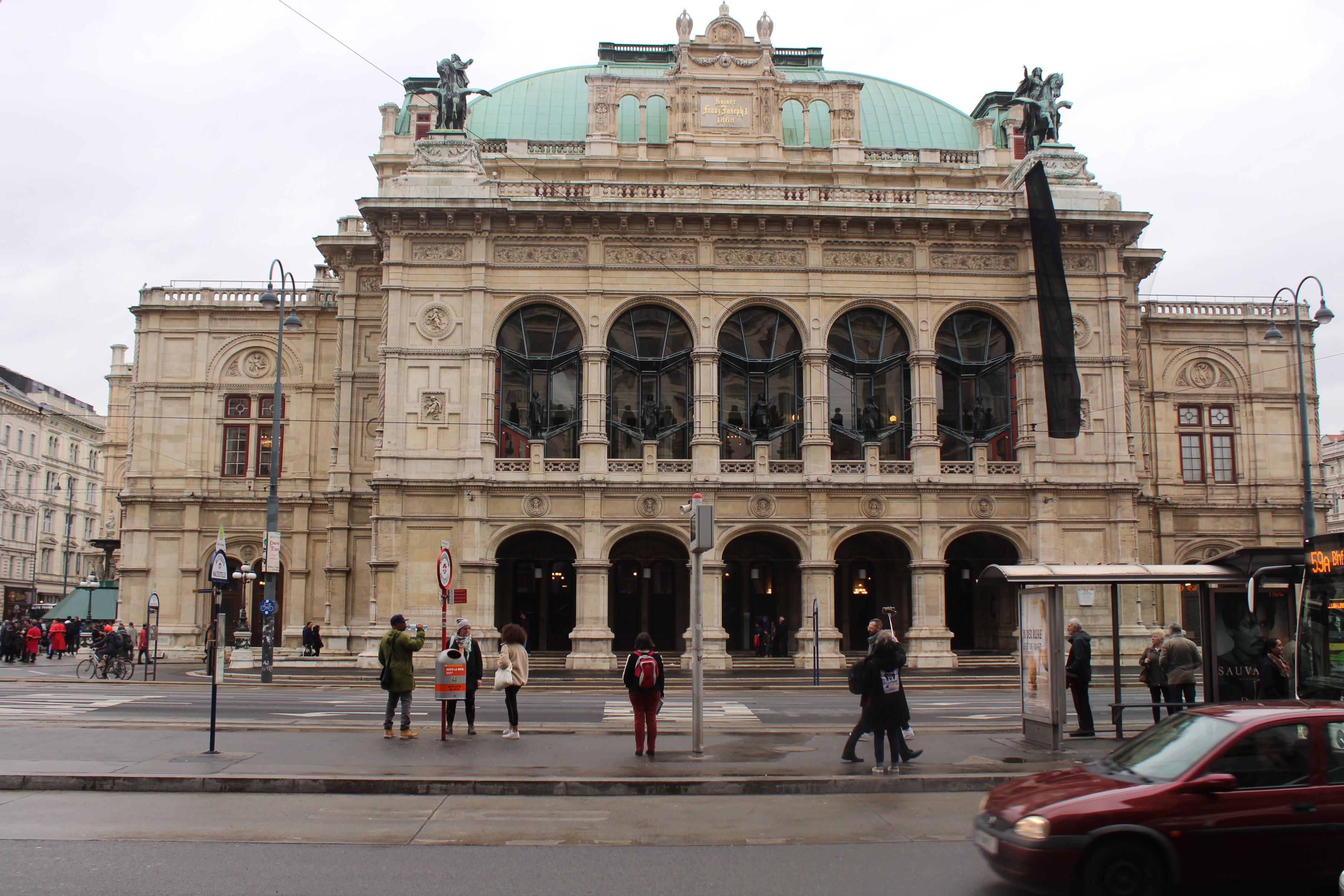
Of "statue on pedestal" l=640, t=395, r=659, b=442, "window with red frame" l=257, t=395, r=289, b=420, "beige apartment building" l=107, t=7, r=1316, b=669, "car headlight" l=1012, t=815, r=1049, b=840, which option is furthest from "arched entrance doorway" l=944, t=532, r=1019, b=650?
"car headlight" l=1012, t=815, r=1049, b=840

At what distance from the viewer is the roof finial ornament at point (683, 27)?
4066cm

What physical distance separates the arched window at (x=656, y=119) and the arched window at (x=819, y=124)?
234 inches

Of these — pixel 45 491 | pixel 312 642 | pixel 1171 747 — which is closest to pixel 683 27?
pixel 312 642

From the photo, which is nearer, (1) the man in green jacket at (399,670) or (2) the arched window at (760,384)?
(1) the man in green jacket at (399,670)

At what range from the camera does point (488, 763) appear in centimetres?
1323

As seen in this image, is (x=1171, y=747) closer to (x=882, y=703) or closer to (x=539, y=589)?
(x=882, y=703)

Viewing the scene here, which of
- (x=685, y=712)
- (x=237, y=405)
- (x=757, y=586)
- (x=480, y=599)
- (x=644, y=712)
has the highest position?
(x=237, y=405)

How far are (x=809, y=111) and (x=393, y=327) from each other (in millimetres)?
20342

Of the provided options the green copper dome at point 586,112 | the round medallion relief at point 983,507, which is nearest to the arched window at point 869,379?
the round medallion relief at point 983,507

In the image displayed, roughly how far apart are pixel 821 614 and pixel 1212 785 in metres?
27.5

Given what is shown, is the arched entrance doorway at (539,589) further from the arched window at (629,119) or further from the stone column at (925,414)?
the arched window at (629,119)

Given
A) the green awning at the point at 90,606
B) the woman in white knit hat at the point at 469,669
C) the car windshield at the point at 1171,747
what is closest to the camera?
the car windshield at the point at 1171,747

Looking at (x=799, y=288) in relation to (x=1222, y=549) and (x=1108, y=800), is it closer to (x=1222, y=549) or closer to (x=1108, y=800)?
(x=1222, y=549)

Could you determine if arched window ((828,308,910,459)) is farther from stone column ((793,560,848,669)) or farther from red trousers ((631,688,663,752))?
red trousers ((631,688,663,752))
